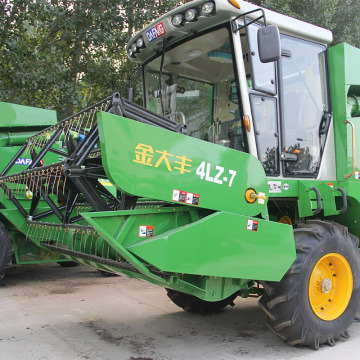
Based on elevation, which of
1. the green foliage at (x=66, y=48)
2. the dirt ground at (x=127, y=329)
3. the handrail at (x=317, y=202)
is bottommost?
the dirt ground at (x=127, y=329)

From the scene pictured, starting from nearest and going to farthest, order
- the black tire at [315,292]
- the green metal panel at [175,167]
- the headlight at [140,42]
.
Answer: the green metal panel at [175,167]
the black tire at [315,292]
the headlight at [140,42]

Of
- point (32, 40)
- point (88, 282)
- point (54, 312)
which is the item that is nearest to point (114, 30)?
point (32, 40)

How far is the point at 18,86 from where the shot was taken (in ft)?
31.1

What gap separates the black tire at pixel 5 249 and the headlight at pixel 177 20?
3733 millimetres

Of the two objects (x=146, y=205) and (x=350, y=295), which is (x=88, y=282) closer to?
(x=146, y=205)

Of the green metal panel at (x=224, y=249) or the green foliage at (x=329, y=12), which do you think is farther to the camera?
the green foliage at (x=329, y=12)

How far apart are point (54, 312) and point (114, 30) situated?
309 inches

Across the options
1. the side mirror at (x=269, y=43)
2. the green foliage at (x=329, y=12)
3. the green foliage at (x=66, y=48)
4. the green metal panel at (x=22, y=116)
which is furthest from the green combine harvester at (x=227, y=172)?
the green foliage at (x=329, y=12)

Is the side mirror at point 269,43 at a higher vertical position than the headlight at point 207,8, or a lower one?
lower

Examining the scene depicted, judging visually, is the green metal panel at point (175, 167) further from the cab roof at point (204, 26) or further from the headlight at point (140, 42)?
the headlight at point (140, 42)

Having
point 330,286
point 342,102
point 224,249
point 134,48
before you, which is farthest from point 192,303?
point 134,48

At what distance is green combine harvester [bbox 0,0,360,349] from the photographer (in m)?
2.87

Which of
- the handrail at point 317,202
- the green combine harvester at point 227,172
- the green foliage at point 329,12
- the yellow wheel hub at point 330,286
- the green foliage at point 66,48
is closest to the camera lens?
the green combine harvester at point 227,172

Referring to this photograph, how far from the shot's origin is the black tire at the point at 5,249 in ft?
18.5
